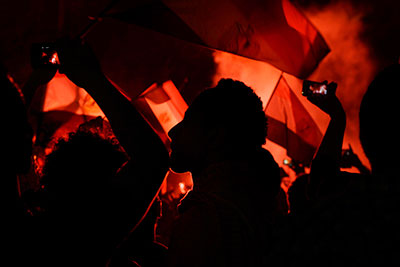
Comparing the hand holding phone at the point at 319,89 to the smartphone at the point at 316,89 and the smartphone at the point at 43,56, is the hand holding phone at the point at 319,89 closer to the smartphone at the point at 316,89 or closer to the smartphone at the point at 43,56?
the smartphone at the point at 316,89

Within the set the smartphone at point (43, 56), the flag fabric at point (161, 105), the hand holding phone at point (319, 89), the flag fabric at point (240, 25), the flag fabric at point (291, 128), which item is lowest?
the flag fabric at point (291, 128)

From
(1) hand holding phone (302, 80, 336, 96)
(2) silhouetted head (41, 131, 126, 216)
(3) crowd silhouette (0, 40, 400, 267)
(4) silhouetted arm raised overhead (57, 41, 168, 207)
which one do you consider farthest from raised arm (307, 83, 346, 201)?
(2) silhouetted head (41, 131, 126, 216)

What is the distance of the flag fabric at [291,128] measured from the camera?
4402 mm

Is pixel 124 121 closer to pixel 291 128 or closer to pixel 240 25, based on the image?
pixel 240 25

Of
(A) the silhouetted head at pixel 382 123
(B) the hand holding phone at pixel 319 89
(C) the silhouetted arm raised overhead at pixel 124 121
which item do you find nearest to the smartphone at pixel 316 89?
(B) the hand holding phone at pixel 319 89

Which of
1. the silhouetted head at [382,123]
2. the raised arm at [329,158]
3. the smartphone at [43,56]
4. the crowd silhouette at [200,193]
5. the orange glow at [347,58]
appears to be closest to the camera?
the crowd silhouette at [200,193]

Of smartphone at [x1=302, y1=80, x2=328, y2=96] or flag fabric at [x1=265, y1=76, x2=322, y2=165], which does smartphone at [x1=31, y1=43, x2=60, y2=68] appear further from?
flag fabric at [x1=265, y1=76, x2=322, y2=165]

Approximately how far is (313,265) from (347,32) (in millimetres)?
6450

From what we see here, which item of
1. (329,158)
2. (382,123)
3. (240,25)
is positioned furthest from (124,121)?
(240,25)

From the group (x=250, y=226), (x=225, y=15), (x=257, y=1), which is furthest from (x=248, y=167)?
(x=257, y=1)

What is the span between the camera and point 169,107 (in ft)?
12.8

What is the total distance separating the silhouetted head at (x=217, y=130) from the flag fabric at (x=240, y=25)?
5.03 ft

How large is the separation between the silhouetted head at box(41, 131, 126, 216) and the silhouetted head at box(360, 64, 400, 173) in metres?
0.96

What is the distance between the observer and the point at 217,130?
4.95 ft
